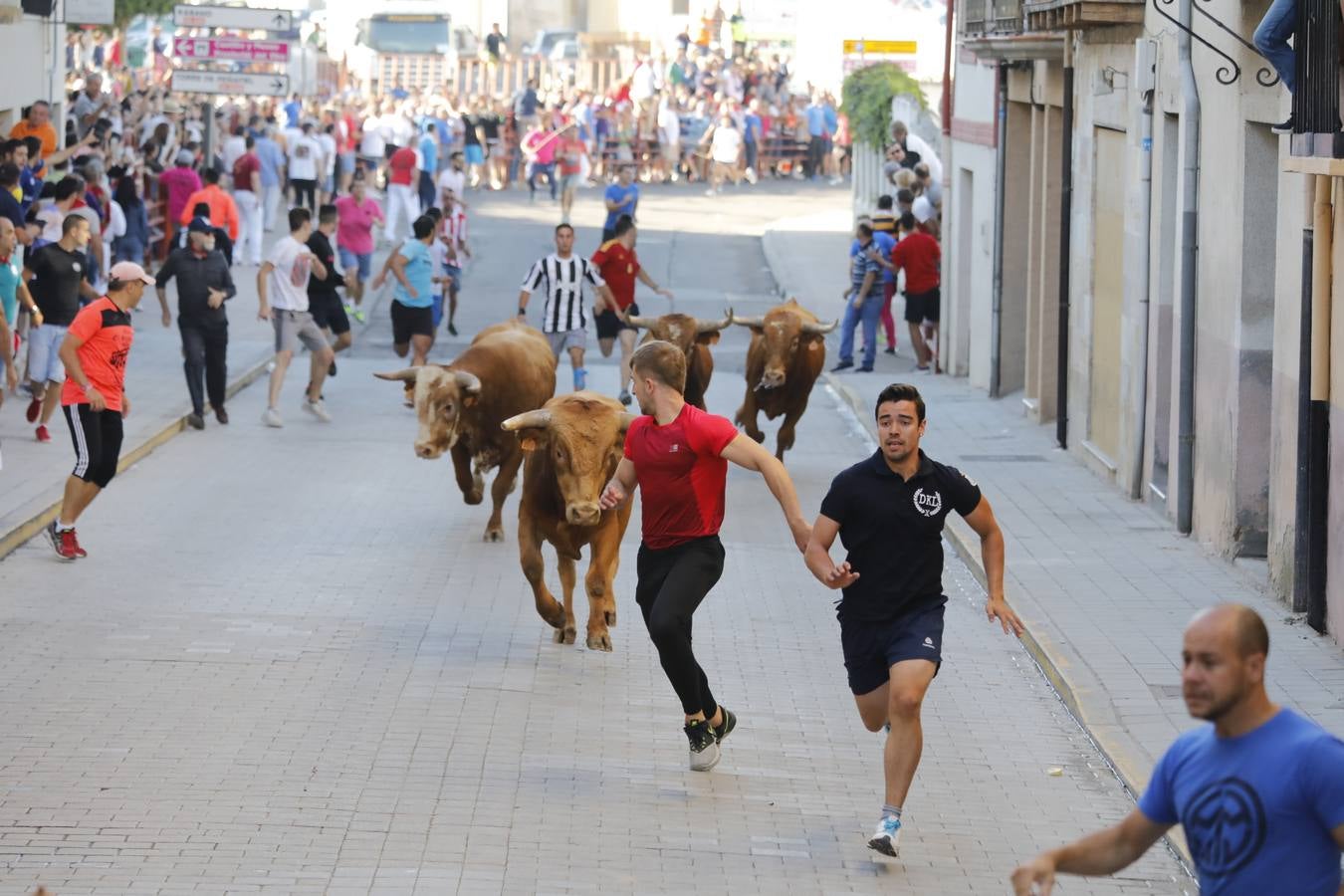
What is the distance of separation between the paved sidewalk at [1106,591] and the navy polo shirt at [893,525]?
1762mm

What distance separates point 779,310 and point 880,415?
11044mm

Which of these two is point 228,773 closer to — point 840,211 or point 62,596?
point 62,596

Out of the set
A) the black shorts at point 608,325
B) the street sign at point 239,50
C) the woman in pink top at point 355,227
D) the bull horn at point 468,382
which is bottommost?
the bull horn at point 468,382

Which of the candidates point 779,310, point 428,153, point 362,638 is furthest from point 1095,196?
point 428,153

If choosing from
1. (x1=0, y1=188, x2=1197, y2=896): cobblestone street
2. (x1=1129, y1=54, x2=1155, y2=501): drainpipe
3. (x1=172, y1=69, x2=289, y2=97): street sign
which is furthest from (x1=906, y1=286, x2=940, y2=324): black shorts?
(x1=0, y1=188, x2=1197, y2=896): cobblestone street

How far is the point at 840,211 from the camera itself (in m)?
49.0

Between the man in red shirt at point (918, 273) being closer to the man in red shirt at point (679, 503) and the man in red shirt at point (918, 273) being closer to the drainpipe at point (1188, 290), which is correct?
the drainpipe at point (1188, 290)

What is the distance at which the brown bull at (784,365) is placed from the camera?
18.8m

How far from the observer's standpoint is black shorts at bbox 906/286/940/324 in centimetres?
2672

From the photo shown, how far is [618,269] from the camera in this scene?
2222 centimetres

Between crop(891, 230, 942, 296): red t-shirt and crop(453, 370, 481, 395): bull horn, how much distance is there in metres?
12.5

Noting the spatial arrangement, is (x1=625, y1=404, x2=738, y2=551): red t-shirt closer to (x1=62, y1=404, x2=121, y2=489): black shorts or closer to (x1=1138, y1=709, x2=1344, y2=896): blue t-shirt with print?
(x1=1138, y1=709, x2=1344, y2=896): blue t-shirt with print

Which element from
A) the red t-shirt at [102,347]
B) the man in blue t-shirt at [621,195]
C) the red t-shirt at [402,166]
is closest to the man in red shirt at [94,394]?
the red t-shirt at [102,347]

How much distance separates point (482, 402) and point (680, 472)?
5.89 metres
